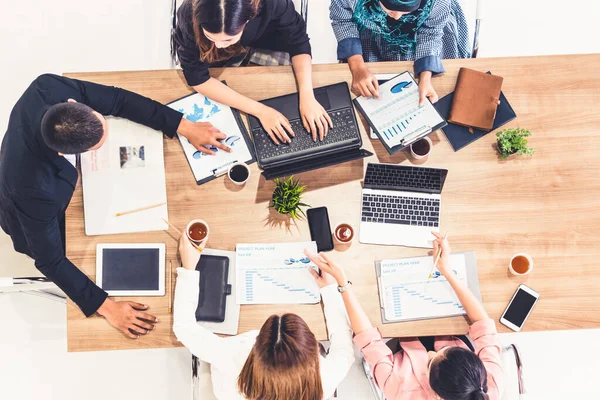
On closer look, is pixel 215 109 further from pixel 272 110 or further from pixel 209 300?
pixel 209 300

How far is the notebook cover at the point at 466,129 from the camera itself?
1.74 meters

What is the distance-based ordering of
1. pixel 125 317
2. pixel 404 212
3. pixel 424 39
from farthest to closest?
pixel 424 39 < pixel 404 212 < pixel 125 317

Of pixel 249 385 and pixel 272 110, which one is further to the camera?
pixel 272 110

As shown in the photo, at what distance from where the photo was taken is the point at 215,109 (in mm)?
1743

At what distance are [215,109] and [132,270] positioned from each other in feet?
2.12

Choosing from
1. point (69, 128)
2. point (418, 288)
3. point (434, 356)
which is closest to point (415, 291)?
point (418, 288)

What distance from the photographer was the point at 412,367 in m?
1.72

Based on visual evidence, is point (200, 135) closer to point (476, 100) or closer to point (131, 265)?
point (131, 265)

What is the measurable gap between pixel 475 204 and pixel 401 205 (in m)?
0.27

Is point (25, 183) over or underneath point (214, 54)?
underneath

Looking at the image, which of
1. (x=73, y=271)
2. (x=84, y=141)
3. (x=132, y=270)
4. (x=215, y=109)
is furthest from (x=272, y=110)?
(x=73, y=271)

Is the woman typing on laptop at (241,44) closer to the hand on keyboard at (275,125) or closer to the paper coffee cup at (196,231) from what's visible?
the hand on keyboard at (275,125)

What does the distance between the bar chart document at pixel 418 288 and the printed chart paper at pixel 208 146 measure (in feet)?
2.13

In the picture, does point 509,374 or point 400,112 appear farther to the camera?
point 509,374
